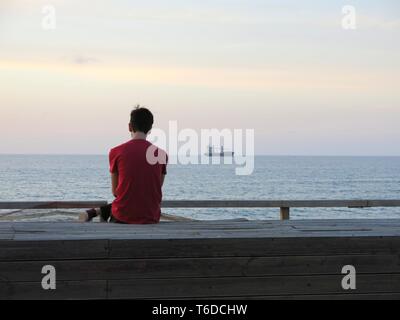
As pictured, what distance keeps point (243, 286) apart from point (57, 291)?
1137 millimetres

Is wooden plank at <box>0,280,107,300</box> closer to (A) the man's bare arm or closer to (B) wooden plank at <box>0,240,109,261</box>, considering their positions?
(B) wooden plank at <box>0,240,109,261</box>

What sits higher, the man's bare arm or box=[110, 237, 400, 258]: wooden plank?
the man's bare arm

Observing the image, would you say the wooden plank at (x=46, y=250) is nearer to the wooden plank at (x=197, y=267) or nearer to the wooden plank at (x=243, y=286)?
the wooden plank at (x=197, y=267)

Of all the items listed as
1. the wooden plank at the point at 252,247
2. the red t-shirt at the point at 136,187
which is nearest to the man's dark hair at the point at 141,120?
the red t-shirt at the point at 136,187

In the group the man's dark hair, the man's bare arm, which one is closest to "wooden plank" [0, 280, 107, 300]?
the man's bare arm

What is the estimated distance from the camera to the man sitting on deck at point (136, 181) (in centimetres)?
505

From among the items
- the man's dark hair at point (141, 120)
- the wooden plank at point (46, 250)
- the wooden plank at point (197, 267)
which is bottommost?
the wooden plank at point (197, 267)

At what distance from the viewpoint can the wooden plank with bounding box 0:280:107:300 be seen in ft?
12.9

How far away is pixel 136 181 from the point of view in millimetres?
5062

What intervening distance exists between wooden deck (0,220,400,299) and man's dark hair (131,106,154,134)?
119 cm

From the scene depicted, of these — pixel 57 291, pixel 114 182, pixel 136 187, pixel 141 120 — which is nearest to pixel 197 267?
pixel 57 291

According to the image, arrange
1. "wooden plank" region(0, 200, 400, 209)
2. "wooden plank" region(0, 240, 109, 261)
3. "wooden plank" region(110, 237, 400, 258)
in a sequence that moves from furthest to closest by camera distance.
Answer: "wooden plank" region(0, 200, 400, 209), "wooden plank" region(110, 237, 400, 258), "wooden plank" region(0, 240, 109, 261)

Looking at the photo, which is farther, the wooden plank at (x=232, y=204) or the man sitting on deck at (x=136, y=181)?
the wooden plank at (x=232, y=204)
